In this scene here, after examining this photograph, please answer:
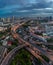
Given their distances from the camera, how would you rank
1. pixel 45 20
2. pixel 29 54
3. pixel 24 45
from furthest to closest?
pixel 45 20 < pixel 24 45 < pixel 29 54

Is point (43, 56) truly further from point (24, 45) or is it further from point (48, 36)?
point (48, 36)

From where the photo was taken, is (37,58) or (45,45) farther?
(45,45)

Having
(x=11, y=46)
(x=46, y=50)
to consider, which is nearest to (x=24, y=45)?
(x=11, y=46)

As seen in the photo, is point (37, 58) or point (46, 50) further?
point (46, 50)

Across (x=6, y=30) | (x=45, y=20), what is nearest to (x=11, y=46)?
(x=6, y=30)

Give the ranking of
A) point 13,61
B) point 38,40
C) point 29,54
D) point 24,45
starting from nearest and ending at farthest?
point 13,61 → point 29,54 → point 24,45 → point 38,40

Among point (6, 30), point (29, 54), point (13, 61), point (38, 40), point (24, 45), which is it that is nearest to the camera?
point (13, 61)

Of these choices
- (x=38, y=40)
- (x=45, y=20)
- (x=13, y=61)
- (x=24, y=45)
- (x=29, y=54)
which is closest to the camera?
(x=13, y=61)

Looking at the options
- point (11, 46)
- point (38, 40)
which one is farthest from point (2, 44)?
point (38, 40)

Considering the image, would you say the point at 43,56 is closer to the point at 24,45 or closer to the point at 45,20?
the point at 24,45
